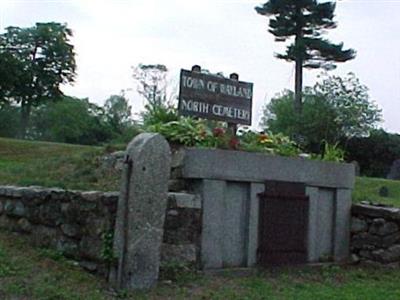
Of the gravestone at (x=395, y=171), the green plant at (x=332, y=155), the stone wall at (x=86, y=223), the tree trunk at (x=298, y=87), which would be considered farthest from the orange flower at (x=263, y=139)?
the tree trunk at (x=298, y=87)

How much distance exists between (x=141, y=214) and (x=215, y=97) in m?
2.43

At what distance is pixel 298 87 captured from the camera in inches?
1214

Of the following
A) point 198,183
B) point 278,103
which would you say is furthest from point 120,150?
point 278,103

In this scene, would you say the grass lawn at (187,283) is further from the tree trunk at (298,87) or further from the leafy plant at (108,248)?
the tree trunk at (298,87)

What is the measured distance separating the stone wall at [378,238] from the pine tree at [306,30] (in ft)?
79.6

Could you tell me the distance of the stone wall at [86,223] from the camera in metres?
6.07

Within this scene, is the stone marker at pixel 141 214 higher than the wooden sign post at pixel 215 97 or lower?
lower

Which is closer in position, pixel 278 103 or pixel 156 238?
pixel 156 238

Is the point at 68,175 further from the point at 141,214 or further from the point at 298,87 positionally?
the point at 298,87

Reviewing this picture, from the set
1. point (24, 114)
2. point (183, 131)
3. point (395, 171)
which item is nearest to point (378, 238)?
point (183, 131)

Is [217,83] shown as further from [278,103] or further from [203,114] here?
[278,103]

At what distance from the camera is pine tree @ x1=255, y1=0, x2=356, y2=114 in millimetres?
32125

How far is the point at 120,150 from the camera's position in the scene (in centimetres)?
915

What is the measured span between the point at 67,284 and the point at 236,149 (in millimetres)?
2357
